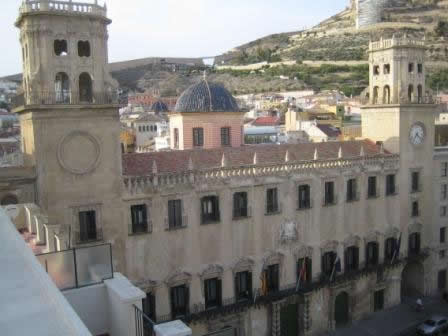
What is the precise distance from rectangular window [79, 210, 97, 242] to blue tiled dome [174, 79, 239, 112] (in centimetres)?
1472

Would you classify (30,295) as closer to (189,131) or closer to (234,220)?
(234,220)

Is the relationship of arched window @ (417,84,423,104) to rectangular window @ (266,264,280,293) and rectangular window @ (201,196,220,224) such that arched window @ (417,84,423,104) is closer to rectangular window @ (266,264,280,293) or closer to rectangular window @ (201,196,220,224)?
rectangular window @ (266,264,280,293)

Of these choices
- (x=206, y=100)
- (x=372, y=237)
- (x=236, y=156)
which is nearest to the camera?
(x=236, y=156)

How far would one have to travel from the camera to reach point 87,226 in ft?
84.6

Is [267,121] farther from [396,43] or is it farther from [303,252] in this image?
[303,252]

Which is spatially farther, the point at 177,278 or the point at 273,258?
the point at 273,258

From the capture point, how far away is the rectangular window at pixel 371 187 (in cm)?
3631

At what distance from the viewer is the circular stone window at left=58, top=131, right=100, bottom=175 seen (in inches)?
982

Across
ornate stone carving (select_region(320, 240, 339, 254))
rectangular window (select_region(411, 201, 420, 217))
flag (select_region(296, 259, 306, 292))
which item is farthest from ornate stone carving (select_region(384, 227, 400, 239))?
flag (select_region(296, 259, 306, 292))

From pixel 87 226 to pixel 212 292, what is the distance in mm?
9403

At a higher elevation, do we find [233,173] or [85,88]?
[85,88]

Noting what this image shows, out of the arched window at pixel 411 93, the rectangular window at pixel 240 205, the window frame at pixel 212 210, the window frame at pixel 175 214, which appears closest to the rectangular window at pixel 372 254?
the arched window at pixel 411 93

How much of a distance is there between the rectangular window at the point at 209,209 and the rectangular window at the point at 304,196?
6.45m

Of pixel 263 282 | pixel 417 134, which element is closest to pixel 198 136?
pixel 263 282
